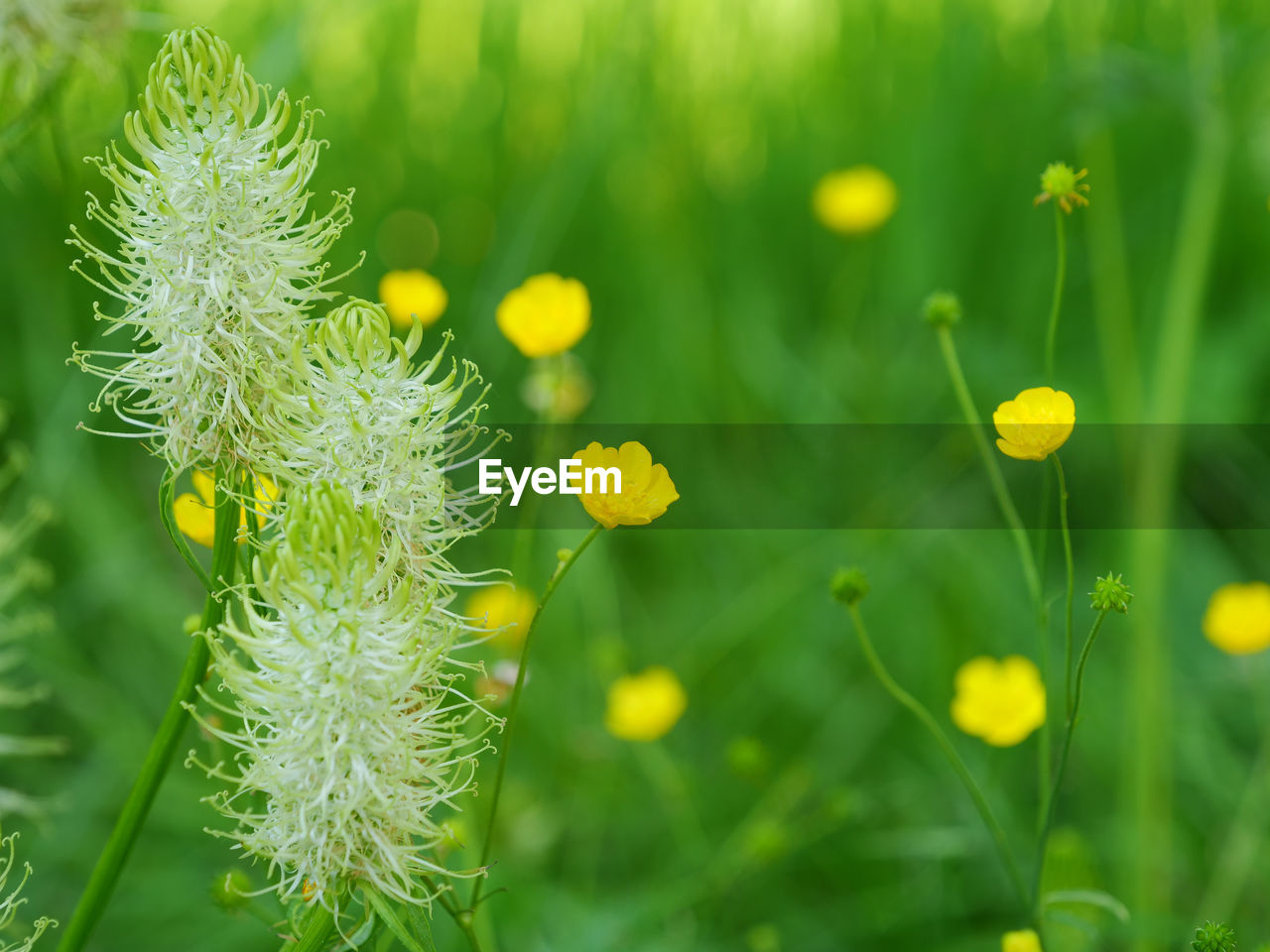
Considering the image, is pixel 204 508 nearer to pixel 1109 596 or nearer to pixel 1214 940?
pixel 1109 596

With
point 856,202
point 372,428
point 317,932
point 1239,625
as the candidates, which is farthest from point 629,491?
point 856,202

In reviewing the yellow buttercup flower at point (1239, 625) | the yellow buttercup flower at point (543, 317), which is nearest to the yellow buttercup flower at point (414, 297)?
the yellow buttercup flower at point (543, 317)

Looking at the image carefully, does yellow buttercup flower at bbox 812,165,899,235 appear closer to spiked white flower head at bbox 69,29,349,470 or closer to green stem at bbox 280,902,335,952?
spiked white flower head at bbox 69,29,349,470

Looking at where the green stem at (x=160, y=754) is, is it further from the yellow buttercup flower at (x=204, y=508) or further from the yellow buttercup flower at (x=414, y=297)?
the yellow buttercup flower at (x=414, y=297)

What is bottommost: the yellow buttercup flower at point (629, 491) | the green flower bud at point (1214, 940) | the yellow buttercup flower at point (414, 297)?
the green flower bud at point (1214, 940)

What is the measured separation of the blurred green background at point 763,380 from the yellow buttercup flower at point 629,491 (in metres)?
0.43

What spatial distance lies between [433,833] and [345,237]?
1.59 meters

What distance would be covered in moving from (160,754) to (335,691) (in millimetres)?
166

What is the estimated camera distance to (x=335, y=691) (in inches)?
19.5

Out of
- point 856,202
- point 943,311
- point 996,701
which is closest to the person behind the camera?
point 943,311

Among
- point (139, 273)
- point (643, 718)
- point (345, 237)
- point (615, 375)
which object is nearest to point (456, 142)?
point (345, 237)

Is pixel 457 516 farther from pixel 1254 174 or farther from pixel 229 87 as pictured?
pixel 1254 174

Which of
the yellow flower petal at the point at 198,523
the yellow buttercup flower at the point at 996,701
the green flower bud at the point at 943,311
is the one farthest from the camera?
the yellow buttercup flower at the point at 996,701

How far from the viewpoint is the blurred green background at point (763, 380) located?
1.21 metres
